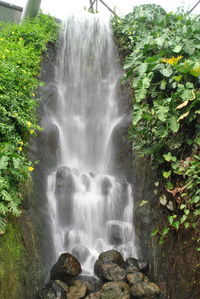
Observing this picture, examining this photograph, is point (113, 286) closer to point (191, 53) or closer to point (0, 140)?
point (0, 140)

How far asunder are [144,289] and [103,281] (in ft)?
2.16

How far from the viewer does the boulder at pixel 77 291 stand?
4266 mm

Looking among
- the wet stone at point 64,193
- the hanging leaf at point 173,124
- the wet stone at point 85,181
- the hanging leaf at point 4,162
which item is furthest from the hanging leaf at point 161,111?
the hanging leaf at point 4,162

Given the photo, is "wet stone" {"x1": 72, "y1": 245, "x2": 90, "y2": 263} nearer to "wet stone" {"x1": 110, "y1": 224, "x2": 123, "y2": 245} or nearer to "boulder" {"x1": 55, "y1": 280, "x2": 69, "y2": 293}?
"wet stone" {"x1": 110, "y1": 224, "x2": 123, "y2": 245}

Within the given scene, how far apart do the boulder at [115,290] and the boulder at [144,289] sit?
0.12m

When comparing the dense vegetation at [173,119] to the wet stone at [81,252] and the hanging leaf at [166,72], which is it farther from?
the wet stone at [81,252]

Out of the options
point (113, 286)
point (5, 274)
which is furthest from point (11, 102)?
point (113, 286)

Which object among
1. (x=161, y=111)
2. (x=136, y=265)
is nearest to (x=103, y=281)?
(x=136, y=265)

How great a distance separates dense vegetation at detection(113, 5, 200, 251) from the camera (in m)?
4.46

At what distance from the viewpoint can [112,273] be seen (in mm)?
4691

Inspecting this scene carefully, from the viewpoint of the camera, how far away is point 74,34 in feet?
31.6

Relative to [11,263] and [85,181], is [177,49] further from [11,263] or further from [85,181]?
[11,263]

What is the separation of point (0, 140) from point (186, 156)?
2.84m

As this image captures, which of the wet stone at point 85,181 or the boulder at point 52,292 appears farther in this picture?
the wet stone at point 85,181
